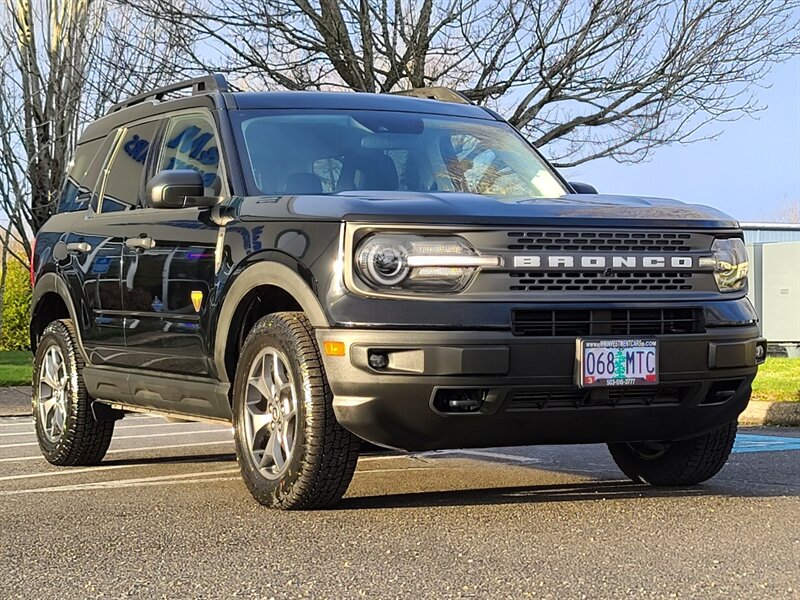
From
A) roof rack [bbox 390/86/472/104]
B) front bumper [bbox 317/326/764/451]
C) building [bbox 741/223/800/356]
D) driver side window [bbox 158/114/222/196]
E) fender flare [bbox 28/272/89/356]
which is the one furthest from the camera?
building [bbox 741/223/800/356]

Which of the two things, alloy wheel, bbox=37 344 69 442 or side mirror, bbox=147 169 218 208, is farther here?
alloy wheel, bbox=37 344 69 442

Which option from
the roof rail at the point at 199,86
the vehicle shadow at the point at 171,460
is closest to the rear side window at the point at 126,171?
the roof rail at the point at 199,86

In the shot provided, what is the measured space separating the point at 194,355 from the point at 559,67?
10.5 m

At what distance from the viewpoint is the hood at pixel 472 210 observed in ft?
18.1

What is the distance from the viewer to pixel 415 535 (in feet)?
17.1

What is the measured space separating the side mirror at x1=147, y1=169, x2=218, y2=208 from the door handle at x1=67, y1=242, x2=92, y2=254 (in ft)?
4.37

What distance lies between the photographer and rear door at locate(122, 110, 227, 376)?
6.52 metres

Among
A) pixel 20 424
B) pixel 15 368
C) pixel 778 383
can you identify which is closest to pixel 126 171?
pixel 20 424

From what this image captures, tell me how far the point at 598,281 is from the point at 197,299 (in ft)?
6.45

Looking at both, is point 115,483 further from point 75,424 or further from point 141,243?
point 141,243

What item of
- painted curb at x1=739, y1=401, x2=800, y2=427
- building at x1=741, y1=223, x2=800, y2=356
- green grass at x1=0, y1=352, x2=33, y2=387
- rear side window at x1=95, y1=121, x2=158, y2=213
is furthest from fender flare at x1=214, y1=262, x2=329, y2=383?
building at x1=741, y1=223, x2=800, y2=356

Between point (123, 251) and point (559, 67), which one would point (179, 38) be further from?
point (123, 251)

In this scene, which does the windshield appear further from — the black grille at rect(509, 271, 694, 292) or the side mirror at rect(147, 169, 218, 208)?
the black grille at rect(509, 271, 694, 292)

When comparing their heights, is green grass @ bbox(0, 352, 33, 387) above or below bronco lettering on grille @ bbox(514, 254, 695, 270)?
below
